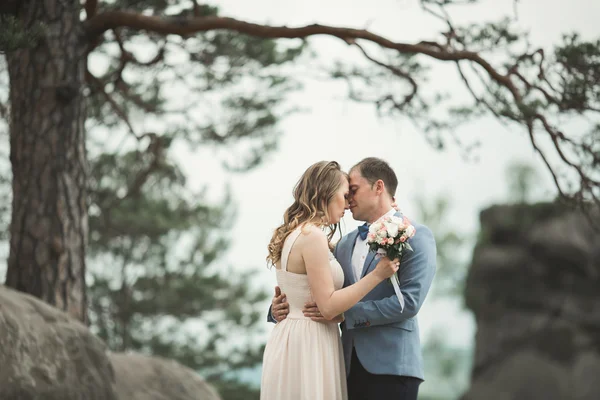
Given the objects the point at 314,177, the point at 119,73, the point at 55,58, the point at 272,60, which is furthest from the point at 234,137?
the point at 314,177

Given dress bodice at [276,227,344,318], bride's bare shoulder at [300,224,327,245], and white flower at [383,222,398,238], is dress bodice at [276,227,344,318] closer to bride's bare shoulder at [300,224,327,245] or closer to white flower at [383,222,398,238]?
bride's bare shoulder at [300,224,327,245]

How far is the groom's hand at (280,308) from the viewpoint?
447 centimetres

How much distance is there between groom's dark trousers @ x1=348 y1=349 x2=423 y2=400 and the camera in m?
4.24

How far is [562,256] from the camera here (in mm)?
19078

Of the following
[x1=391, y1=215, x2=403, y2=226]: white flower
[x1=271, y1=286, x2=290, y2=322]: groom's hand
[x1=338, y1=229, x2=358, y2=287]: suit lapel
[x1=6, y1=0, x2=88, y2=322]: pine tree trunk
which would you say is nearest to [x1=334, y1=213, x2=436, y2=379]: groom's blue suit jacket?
[x1=338, y1=229, x2=358, y2=287]: suit lapel

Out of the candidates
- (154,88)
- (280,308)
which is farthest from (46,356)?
(154,88)

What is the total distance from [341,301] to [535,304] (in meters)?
16.4

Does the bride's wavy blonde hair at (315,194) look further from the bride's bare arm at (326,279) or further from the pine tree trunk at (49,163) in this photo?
the pine tree trunk at (49,163)

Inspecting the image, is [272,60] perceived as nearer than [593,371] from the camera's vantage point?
Yes

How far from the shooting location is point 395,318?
→ 4.18 meters

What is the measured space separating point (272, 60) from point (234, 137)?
197 centimetres

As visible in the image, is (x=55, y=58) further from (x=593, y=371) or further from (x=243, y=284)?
(x=593, y=371)

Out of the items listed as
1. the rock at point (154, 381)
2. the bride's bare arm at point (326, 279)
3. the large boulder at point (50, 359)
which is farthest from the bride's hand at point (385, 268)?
the rock at point (154, 381)

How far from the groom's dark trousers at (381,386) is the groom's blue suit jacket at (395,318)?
2.0 inches
